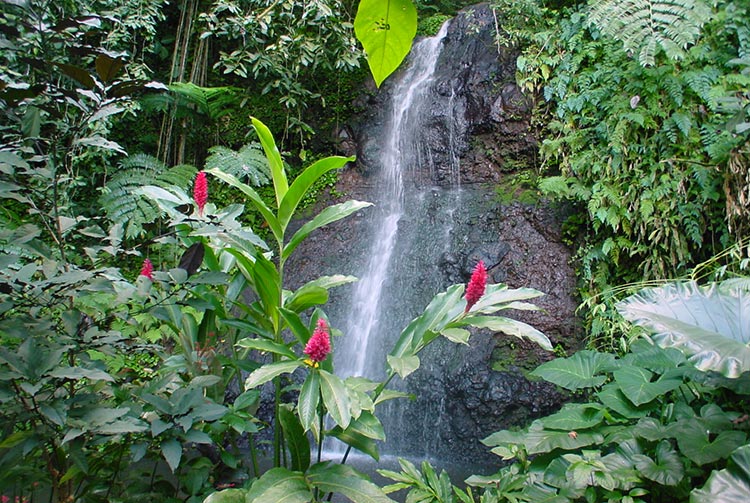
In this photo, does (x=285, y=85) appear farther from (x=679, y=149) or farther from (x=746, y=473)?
(x=746, y=473)

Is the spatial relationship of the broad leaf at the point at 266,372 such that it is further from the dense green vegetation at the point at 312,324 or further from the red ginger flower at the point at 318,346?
the red ginger flower at the point at 318,346

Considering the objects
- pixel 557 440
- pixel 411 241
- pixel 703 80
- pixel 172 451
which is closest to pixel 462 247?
pixel 411 241

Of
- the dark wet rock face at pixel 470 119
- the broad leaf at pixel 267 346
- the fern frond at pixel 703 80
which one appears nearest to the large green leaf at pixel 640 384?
the broad leaf at pixel 267 346

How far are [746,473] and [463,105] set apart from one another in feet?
15.3

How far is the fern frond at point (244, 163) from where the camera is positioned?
214 inches

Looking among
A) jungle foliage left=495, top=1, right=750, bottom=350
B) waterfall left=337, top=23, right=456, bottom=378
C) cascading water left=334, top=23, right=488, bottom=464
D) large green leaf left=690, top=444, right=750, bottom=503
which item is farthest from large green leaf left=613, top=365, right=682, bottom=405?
waterfall left=337, top=23, right=456, bottom=378

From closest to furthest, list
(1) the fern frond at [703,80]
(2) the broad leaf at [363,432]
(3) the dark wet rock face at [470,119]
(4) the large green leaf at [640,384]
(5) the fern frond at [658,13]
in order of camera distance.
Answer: (5) the fern frond at [658,13], (2) the broad leaf at [363,432], (4) the large green leaf at [640,384], (1) the fern frond at [703,80], (3) the dark wet rock face at [470,119]

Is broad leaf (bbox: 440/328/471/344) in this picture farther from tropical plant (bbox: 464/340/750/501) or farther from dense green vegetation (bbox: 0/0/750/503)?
tropical plant (bbox: 464/340/750/501)

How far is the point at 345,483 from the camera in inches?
60.9

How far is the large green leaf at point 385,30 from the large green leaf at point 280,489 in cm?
131

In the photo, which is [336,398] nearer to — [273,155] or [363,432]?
[363,432]

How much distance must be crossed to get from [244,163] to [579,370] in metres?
4.20

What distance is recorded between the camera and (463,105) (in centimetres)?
553

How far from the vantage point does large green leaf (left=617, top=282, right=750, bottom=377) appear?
4.78 feet
